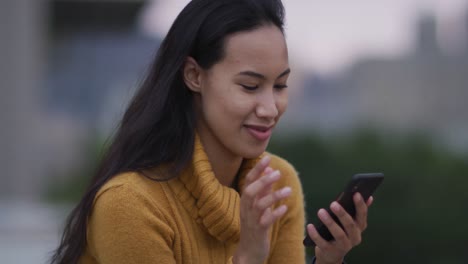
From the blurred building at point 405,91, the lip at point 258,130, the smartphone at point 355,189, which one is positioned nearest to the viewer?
the smartphone at point 355,189

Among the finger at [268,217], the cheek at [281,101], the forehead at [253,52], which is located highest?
the forehead at [253,52]

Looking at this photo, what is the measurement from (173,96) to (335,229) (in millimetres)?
593

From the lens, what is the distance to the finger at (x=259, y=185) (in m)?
2.33

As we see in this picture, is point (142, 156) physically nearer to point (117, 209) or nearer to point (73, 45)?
point (117, 209)

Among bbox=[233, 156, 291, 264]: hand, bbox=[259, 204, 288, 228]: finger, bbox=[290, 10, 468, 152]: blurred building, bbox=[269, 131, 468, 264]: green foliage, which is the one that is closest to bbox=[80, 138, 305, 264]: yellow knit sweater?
bbox=[233, 156, 291, 264]: hand

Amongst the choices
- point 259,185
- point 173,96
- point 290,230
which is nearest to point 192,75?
point 173,96

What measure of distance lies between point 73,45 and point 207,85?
33.0ft

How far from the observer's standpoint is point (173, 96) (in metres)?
2.65

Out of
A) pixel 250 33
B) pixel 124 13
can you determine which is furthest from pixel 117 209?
pixel 124 13

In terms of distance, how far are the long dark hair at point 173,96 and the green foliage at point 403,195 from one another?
12.5 feet

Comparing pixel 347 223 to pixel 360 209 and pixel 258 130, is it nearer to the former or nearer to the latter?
pixel 360 209

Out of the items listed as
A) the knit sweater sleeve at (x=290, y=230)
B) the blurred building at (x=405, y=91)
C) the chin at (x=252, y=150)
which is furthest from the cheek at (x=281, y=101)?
the blurred building at (x=405, y=91)

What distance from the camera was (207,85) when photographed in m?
2.59

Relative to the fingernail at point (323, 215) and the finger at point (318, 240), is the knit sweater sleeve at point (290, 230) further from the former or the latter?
the fingernail at point (323, 215)
